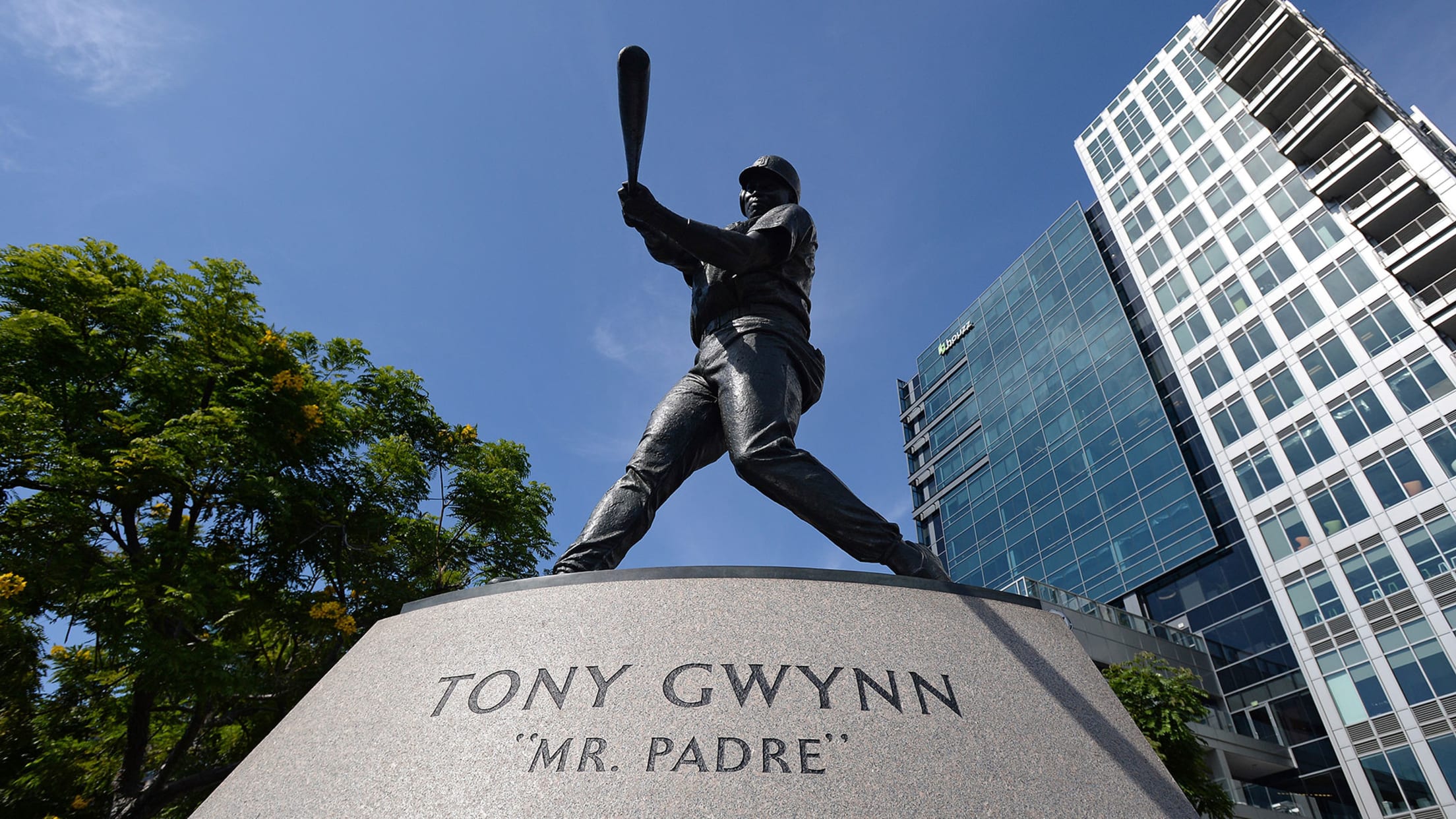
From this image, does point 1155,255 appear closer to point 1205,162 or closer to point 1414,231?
point 1205,162

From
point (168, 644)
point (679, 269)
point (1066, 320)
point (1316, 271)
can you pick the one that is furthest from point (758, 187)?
point (1066, 320)

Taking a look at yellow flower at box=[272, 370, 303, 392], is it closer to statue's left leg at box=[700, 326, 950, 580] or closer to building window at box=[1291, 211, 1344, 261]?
statue's left leg at box=[700, 326, 950, 580]

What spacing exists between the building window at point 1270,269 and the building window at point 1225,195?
361 cm

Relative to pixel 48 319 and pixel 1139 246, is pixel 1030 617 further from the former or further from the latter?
pixel 1139 246

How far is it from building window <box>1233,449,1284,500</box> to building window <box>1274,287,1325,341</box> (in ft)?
16.2

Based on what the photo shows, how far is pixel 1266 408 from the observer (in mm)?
31984

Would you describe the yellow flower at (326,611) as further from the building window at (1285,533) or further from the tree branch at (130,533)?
the building window at (1285,533)

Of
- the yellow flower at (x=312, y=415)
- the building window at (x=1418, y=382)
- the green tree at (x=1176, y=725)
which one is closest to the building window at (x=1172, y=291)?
the building window at (x=1418, y=382)

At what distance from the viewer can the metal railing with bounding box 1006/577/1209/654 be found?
2970 cm

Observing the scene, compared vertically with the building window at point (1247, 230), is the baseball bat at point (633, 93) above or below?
below

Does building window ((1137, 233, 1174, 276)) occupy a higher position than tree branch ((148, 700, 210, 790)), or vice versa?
building window ((1137, 233, 1174, 276))

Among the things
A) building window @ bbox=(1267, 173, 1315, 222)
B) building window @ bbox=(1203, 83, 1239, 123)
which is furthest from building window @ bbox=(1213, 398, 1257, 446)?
building window @ bbox=(1203, 83, 1239, 123)

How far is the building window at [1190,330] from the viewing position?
35906 millimetres

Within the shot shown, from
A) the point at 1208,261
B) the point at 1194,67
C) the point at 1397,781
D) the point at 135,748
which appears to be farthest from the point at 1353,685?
the point at 135,748
